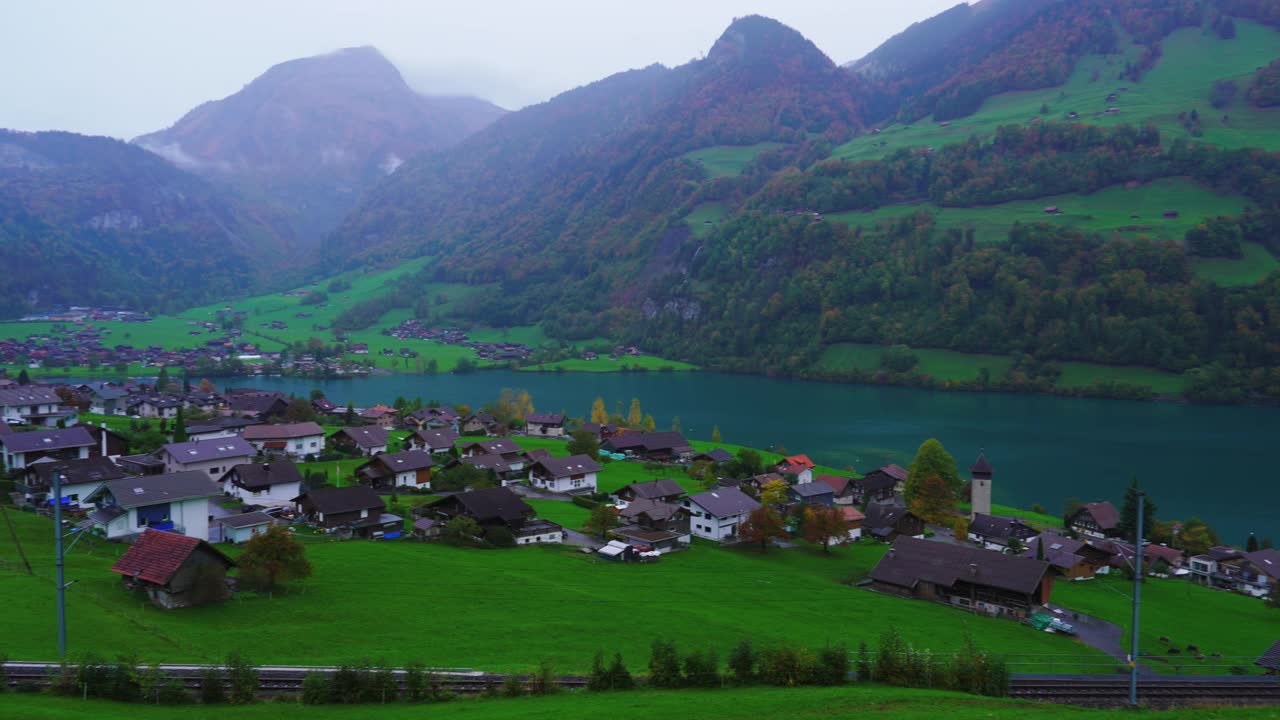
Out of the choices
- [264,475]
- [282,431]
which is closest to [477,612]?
[264,475]

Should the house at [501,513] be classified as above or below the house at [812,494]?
above

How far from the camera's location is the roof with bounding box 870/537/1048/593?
34.1 m

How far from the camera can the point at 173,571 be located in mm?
24359

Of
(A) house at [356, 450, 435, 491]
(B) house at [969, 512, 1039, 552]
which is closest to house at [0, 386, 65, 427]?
(A) house at [356, 450, 435, 491]

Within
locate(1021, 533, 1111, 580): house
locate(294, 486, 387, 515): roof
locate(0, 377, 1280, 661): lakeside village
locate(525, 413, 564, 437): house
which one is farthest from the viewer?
locate(525, 413, 564, 437): house

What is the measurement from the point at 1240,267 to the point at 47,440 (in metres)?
149

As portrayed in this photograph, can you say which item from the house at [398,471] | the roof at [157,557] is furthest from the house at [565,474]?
the roof at [157,557]

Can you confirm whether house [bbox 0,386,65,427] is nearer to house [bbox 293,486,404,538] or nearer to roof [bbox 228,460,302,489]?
roof [bbox 228,460,302,489]

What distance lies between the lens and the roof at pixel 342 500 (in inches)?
1506

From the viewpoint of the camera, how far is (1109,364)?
118 m

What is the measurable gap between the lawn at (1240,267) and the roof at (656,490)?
366 feet

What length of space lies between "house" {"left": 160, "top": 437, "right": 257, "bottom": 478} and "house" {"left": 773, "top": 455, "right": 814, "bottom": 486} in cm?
3572

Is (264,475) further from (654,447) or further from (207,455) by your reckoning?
(654,447)

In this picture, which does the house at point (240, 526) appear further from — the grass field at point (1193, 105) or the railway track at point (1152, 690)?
the grass field at point (1193, 105)
